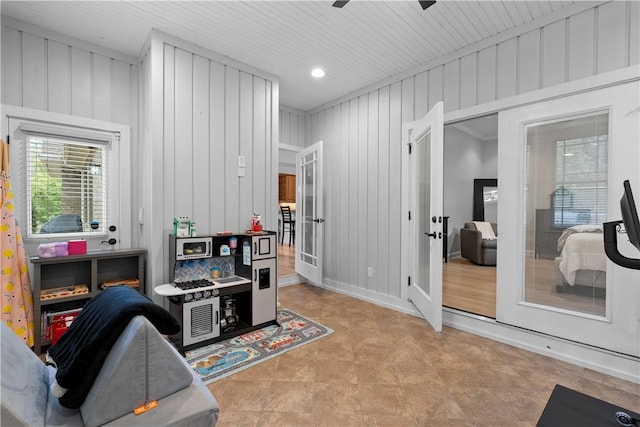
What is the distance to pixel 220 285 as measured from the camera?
8.95 ft

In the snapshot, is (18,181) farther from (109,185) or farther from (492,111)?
(492,111)

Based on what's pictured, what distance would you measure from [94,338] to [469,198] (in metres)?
7.45

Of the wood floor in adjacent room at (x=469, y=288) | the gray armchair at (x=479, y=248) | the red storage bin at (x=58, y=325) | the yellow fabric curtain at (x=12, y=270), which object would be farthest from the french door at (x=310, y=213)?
the gray armchair at (x=479, y=248)

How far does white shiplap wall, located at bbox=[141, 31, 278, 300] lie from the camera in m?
2.76

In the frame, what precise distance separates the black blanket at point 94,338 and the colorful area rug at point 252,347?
1128mm

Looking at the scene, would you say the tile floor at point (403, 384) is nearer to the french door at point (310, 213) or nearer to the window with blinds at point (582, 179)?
the window with blinds at point (582, 179)

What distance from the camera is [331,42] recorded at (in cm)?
291

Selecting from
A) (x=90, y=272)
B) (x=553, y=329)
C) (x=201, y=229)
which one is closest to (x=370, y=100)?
(x=201, y=229)

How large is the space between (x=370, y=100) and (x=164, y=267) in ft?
10.3

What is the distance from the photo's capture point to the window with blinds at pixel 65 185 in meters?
2.63

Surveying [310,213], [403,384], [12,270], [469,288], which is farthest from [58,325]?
[469,288]

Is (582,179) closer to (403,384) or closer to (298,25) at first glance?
(403,384)

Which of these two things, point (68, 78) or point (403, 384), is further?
point (68, 78)

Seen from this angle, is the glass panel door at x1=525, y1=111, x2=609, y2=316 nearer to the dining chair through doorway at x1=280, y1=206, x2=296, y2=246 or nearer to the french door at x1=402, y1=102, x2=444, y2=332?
the french door at x1=402, y1=102, x2=444, y2=332
